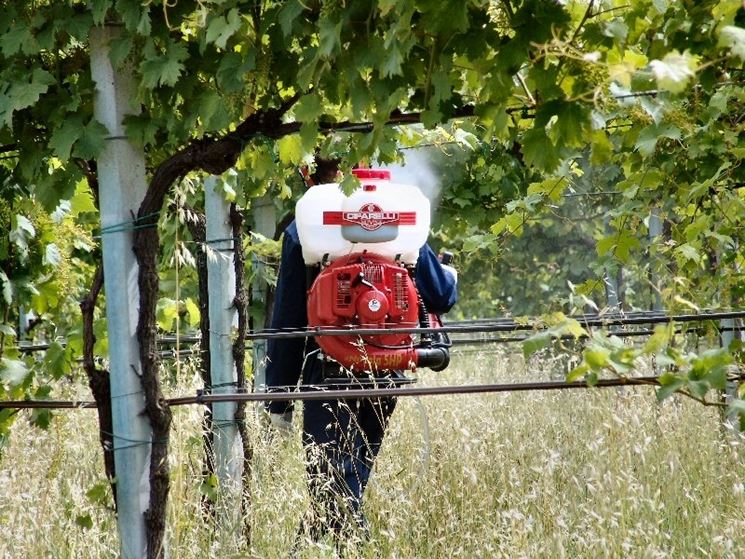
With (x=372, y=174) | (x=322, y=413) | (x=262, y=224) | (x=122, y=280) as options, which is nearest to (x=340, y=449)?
(x=322, y=413)

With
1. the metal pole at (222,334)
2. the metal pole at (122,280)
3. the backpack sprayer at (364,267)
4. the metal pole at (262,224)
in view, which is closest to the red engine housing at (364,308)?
the backpack sprayer at (364,267)

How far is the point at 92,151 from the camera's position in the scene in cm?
382

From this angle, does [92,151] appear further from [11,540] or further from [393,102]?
[11,540]

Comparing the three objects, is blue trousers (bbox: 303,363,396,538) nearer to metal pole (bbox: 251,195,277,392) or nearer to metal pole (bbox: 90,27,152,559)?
metal pole (bbox: 90,27,152,559)

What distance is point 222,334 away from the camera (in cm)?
572

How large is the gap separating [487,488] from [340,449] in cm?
66

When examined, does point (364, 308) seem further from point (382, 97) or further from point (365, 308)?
point (382, 97)

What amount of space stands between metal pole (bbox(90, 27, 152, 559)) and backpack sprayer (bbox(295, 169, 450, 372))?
177 centimetres

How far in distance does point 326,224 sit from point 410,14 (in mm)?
2772

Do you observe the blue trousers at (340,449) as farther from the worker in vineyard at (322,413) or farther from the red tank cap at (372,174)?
the red tank cap at (372,174)

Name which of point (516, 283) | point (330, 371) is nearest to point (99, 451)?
point (330, 371)

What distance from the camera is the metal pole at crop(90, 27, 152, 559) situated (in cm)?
389

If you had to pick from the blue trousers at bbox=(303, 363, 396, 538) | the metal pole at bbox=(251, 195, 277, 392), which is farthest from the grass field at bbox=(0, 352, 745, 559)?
the metal pole at bbox=(251, 195, 277, 392)

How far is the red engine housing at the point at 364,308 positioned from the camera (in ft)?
18.7
